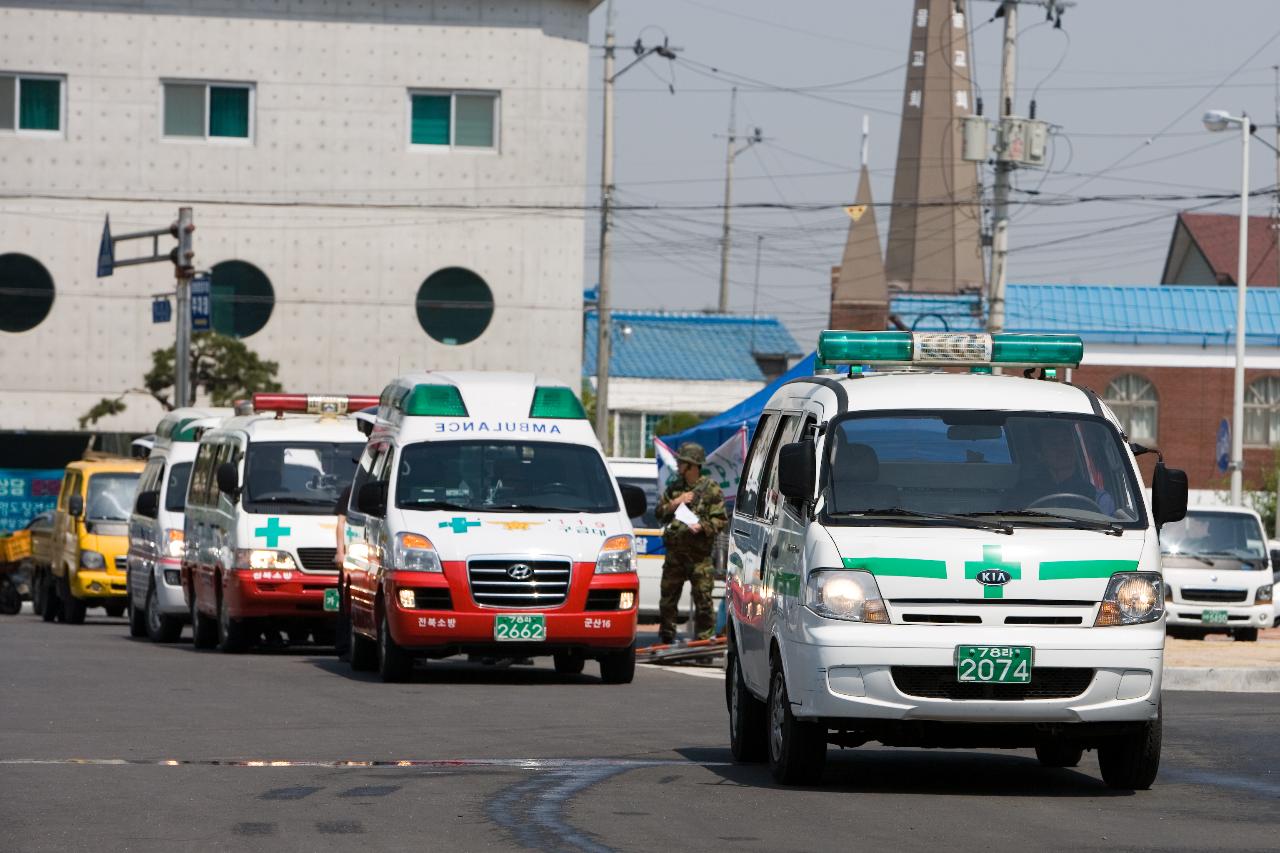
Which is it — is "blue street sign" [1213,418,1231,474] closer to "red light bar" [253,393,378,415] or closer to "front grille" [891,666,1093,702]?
"red light bar" [253,393,378,415]

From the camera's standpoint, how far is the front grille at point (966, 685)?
10.2 meters

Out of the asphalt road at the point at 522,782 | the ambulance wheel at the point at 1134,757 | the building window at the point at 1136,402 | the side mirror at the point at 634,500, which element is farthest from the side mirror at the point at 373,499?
the building window at the point at 1136,402

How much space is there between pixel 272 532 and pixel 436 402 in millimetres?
3865

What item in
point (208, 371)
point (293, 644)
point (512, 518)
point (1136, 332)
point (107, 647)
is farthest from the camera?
point (1136, 332)

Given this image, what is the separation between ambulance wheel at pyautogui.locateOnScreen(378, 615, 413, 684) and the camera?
17.7 meters

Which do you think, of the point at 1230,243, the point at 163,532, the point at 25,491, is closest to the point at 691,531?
the point at 163,532

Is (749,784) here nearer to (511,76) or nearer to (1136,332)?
(511,76)

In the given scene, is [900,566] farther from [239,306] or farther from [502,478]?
[239,306]

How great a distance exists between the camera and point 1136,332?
67.1m

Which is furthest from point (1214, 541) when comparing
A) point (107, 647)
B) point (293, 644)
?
point (107, 647)

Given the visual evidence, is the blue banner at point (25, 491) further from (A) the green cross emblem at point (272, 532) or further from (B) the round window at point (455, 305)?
(A) the green cross emblem at point (272, 532)

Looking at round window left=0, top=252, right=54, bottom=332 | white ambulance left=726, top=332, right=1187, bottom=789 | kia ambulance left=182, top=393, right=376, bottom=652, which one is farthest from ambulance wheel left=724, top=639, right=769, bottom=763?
round window left=0, top=252, right=54, bottom=332

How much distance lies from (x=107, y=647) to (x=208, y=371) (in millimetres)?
24622

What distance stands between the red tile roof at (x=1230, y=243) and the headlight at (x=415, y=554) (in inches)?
2703
